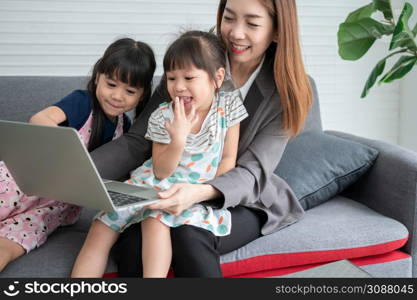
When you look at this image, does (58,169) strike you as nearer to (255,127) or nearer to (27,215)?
(27,215)

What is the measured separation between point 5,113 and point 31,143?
2.79 ft

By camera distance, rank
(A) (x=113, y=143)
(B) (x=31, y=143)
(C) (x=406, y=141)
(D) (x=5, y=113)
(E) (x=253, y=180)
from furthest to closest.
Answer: (C) (x=406, y=141) < (D) (x=5, y=113) < (A) (x=113, y=143) < (E) (x=253, y=180) < (B) (x=31, y=143)

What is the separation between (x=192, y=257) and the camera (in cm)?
153

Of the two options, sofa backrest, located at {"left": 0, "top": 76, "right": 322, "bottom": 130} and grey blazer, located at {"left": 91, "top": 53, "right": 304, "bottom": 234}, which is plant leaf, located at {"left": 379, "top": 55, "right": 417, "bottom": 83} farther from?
sofa backrest, located at {"left": 0, "top": 76, "right": 322, "bottom": 130}

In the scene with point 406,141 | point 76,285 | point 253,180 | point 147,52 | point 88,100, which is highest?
point 147,52

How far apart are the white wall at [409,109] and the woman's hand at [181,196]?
2156mm

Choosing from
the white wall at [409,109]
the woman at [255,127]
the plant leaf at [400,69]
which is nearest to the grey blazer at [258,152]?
the woman at [255,127]

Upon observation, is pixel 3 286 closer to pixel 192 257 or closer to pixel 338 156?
pixel 192 257

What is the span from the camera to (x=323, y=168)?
7.09ft

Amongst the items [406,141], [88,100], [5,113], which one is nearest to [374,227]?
[88,100]

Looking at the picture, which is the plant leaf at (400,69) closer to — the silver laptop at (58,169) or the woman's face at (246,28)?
the woman's face at (246,28)

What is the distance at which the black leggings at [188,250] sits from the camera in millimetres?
1529

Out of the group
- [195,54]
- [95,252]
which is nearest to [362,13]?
[195,54]

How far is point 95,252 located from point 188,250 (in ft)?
0.88
